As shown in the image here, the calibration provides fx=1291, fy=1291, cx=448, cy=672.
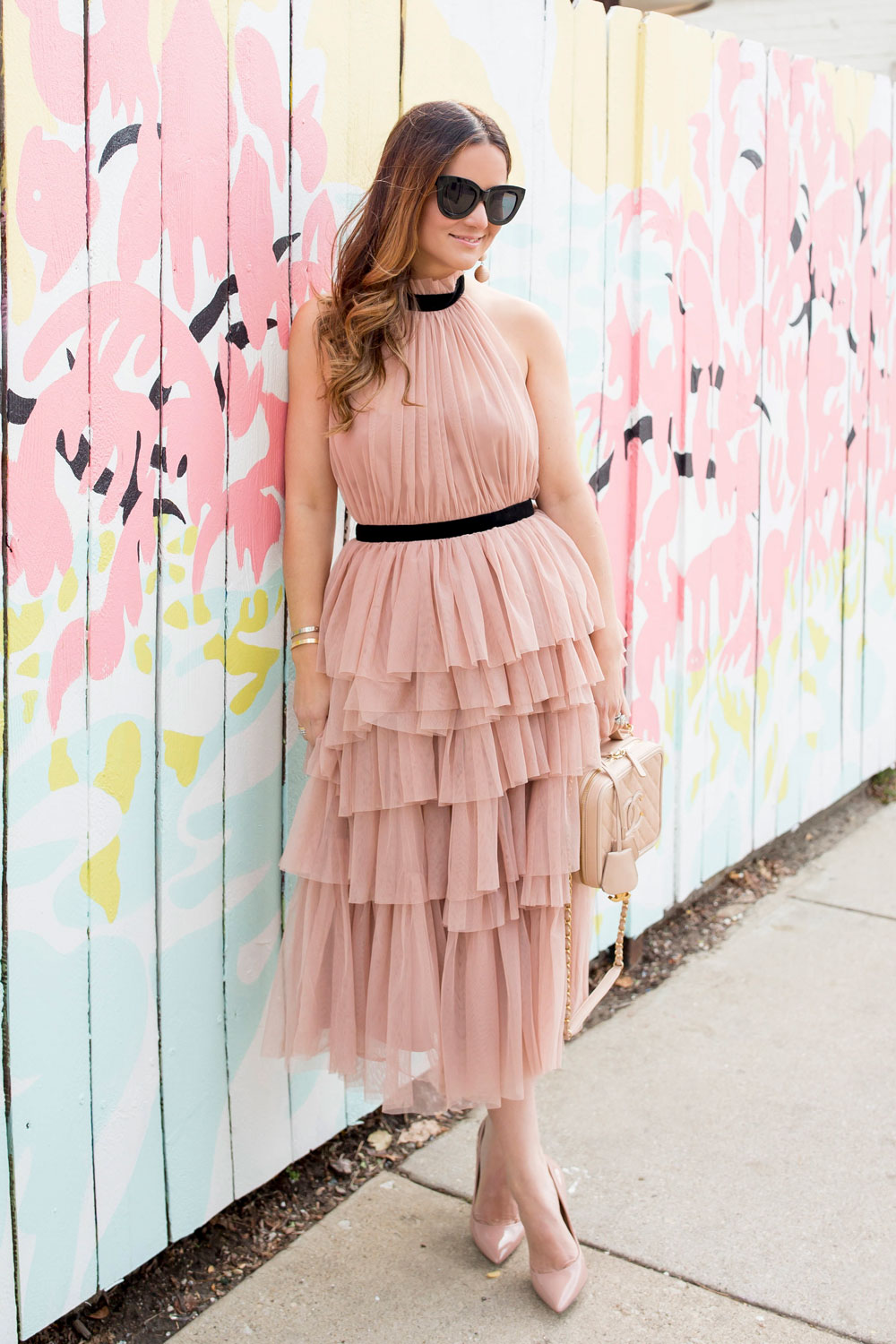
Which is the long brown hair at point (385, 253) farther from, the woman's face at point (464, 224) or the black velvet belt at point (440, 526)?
the black velvet belt at point (440, 526)

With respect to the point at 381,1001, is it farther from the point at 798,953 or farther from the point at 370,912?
the point at 798,953

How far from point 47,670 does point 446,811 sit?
0.70 metres

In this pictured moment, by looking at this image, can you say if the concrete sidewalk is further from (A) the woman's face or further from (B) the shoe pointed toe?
(A) the woman's face

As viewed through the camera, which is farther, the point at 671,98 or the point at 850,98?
the point at 850,98

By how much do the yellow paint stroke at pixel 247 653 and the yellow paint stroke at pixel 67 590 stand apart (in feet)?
1.04

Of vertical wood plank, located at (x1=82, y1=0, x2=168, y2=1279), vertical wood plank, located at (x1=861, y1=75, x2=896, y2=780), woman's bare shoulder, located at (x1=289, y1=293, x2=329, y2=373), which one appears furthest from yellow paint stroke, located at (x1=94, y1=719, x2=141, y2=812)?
vertical wood plank, located at (x1=861, y1=75, x2=896, y2=780)

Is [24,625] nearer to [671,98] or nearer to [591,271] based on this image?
[591,271]

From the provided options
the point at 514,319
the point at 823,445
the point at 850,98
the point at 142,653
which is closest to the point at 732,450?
the point at 823,445

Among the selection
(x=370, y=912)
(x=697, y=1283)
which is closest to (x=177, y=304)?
(x=370, y=912)

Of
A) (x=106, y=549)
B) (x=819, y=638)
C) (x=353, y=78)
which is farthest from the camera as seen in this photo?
(x=819, y=638)

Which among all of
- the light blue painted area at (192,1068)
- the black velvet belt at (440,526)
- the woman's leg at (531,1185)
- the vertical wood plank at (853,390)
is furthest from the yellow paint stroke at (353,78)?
the vertical wood plank at (853,390)

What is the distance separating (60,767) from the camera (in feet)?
6.59

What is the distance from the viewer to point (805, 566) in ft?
14.3

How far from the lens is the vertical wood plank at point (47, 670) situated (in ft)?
6.07
